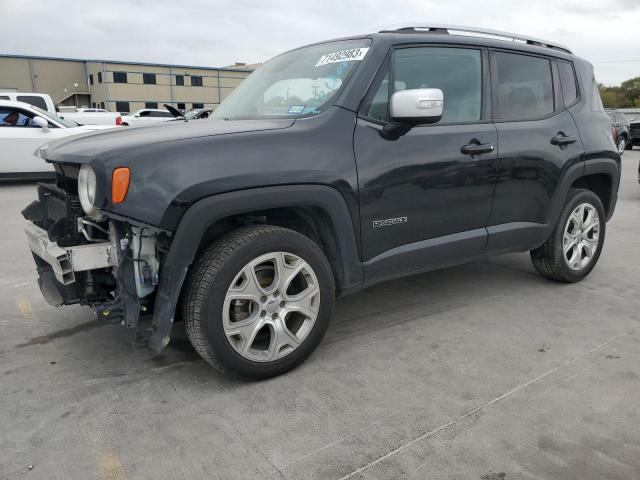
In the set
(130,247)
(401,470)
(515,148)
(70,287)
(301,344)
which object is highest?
(515,148)

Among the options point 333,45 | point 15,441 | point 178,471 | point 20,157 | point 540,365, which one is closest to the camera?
point 178,471

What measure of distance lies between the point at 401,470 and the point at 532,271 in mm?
3187

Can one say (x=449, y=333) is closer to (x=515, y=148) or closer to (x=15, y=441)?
(x=515, y=148)

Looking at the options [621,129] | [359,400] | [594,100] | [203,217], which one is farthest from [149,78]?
[359,400]

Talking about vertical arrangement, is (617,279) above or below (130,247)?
below

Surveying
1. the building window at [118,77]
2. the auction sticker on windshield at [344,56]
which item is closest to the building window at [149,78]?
the building window at [118,77]

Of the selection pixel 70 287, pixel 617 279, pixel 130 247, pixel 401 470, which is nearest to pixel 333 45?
pixel 130 247

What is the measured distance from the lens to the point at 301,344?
2904mm

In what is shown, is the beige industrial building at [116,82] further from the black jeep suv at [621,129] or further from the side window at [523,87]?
the side window at [523,87]

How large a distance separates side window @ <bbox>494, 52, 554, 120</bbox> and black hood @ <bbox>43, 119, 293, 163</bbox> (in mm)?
1714

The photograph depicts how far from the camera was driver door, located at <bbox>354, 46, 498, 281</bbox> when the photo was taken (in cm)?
303

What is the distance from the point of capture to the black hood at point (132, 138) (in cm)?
249

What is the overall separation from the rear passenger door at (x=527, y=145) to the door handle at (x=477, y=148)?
0.12m

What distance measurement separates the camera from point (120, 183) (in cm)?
238
